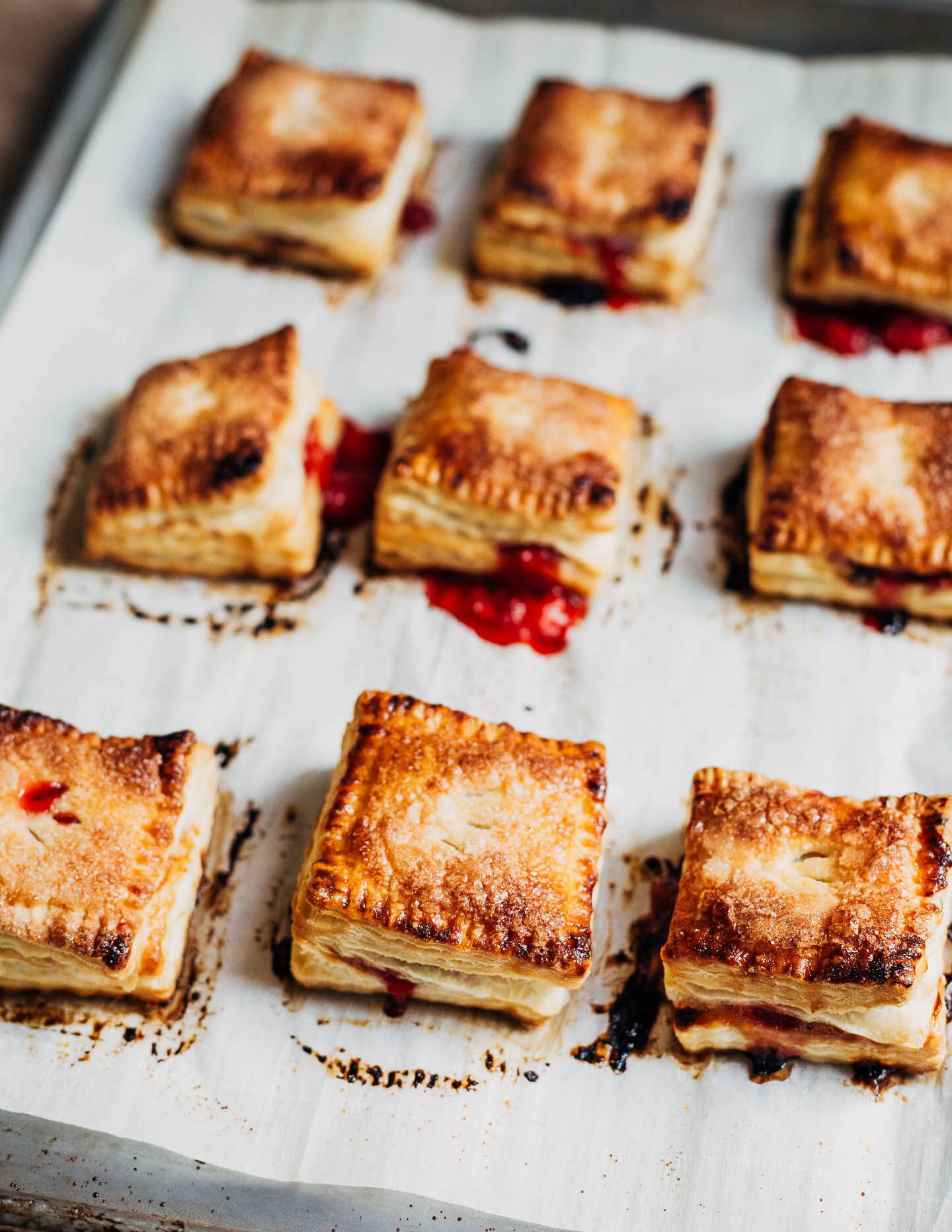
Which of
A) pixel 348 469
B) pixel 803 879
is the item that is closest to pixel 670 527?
pixel 348 469

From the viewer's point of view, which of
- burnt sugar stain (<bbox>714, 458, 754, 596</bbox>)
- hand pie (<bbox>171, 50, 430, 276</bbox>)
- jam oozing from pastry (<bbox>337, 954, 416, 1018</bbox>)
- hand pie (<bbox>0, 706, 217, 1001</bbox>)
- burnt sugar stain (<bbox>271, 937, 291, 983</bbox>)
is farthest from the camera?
hand pie (<bbox>171, 50, 430, 276</bbox>)

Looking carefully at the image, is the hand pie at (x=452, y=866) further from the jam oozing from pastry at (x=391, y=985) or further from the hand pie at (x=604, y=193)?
the hand pie at (x=604, y=193)

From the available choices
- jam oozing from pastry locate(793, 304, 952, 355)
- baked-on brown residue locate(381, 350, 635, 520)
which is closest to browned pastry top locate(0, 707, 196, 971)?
baked-on brown residue locate(381, 350, 635, 520)

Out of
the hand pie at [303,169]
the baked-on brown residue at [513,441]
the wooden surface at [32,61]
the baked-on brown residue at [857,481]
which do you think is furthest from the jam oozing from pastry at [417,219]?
the wooden surface at [32,61]

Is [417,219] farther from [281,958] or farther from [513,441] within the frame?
[281,958]

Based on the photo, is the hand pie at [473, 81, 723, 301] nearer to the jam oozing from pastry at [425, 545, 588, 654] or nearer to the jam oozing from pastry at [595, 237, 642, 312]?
the jam oozing from pastry at [595, 237, 642, 312]

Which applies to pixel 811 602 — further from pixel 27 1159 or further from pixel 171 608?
pixel 27 1159

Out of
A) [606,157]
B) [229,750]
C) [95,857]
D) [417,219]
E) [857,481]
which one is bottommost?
[229,750]
